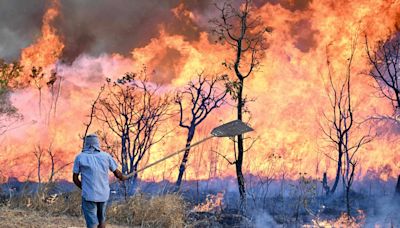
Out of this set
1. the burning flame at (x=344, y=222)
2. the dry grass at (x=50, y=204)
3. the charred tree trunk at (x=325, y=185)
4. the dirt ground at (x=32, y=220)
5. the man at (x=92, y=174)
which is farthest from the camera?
the charred tree trunk at (x=325, y=185)

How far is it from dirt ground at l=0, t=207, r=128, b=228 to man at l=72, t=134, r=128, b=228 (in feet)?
10.2

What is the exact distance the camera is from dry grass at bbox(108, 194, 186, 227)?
12.4m

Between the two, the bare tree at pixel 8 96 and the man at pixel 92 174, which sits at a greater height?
the bare tree at pixel 8 96

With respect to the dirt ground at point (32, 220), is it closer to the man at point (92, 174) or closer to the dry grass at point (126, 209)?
the dry grass at point (126, 209)

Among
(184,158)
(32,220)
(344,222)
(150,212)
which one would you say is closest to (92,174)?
(32,220)

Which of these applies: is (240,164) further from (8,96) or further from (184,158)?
(8,96)

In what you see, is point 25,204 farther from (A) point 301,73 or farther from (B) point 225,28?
(A) point 301,73

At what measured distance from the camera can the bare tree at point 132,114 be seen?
22.1m

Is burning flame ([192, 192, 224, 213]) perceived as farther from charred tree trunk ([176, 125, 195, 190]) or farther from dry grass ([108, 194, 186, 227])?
dry grass ([108, 194, 186, 227])

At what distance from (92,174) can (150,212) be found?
525 centimetres

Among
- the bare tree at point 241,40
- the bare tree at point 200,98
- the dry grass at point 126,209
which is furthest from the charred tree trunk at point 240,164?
the dry grass at point 126,209

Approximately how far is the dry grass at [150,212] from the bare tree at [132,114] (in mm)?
8926

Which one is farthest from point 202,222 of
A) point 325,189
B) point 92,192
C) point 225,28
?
point 325,189

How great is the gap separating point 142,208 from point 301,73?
1429 centimetres
